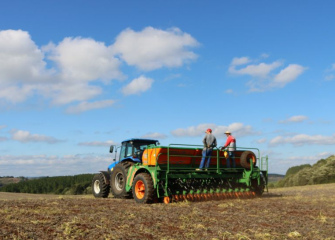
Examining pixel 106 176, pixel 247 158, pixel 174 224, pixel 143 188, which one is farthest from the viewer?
pixel 106 176

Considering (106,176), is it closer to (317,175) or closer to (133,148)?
(133,148)

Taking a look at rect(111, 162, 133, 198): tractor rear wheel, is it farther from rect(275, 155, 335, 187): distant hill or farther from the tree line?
the tree line

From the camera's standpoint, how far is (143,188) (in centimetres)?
1294

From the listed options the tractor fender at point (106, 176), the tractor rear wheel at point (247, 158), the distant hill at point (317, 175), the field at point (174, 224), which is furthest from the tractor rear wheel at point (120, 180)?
the distant hill at point (317, 175)

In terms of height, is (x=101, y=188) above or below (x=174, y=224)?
above

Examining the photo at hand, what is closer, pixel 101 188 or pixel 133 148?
pixel 133 148

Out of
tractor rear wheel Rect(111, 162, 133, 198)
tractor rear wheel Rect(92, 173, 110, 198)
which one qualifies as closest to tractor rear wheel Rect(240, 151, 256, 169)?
tractor rear wheel Rect(111, 162, 133, 198)


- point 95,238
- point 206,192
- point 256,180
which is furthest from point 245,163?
point 95,238

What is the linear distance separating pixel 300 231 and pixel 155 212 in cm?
410

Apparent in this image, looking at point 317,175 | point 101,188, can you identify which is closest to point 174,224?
point 101,188

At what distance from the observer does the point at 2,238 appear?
20.5 ft

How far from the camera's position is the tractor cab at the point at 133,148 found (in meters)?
15.4

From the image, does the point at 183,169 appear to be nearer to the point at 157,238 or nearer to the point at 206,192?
the point at 206,192

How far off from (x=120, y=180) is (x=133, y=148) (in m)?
1.57
